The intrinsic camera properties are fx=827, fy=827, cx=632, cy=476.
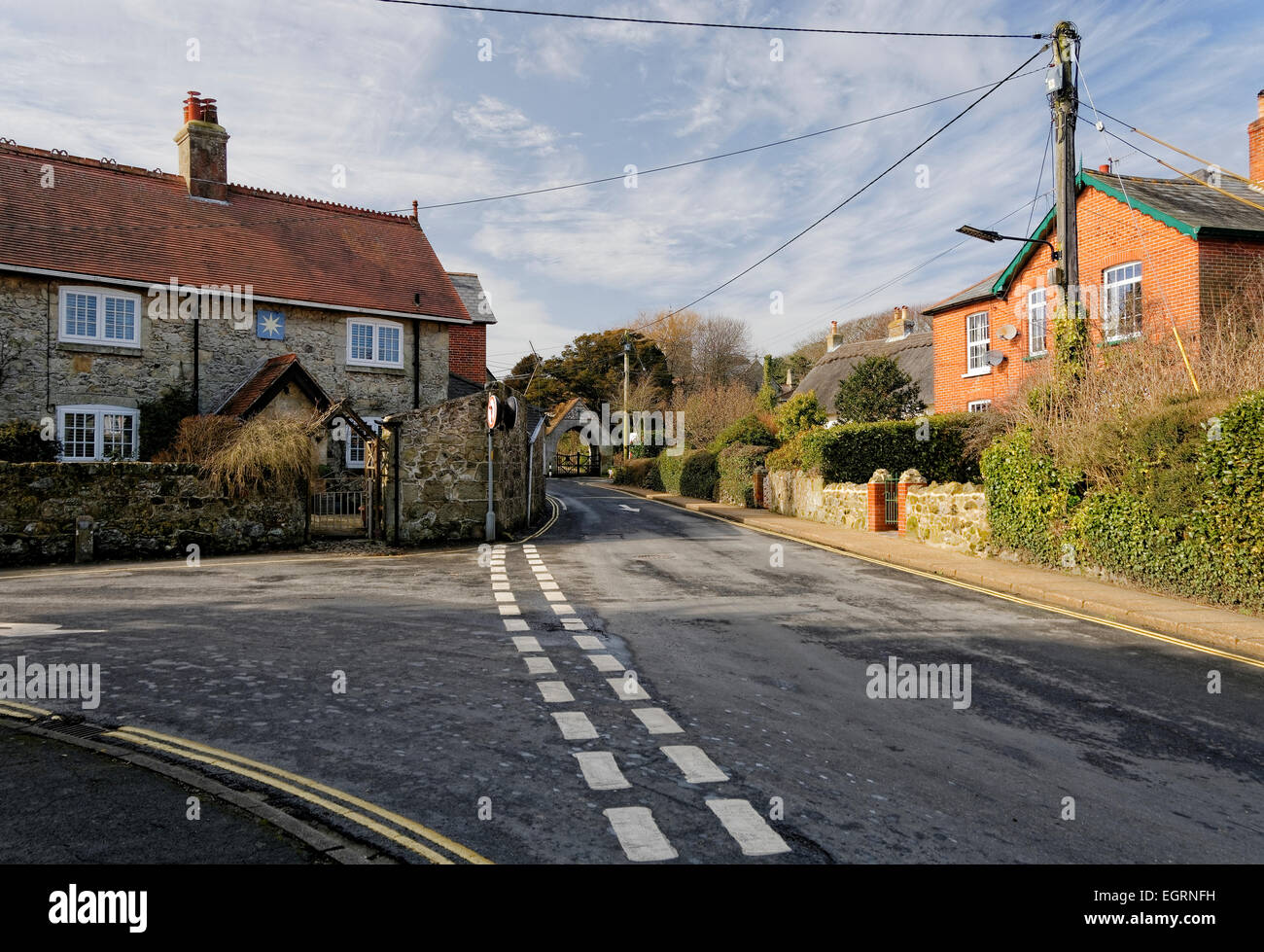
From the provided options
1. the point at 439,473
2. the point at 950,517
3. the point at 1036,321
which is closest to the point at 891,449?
the point at 1036,321

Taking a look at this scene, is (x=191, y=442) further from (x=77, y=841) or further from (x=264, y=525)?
(x=77, y=841)

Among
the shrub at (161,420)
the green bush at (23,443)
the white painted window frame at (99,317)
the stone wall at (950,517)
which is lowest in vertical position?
the stone wall at (950,517)

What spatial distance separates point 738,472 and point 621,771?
27.9 m

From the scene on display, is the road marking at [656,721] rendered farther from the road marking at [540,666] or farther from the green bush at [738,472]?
the green bush at [738,472]

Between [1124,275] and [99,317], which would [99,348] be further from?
[1124,275]

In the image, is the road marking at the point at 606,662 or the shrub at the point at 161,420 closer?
the road marking at the point at 606,662

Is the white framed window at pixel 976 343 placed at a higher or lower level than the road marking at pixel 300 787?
higher

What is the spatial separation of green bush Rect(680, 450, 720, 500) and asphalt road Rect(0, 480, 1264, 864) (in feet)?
78.7

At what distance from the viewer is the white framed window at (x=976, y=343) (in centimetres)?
3023

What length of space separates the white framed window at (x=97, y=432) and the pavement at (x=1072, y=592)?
721 inches

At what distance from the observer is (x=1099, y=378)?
14.2m

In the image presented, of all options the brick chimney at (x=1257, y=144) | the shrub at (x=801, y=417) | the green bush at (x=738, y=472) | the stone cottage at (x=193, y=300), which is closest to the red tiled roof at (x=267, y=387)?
the stone cottage at (x=193, y=300)

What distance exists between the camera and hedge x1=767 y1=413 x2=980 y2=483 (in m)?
25.3

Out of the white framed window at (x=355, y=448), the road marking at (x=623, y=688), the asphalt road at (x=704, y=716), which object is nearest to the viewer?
the asphalt road at (x=704, y=716)
